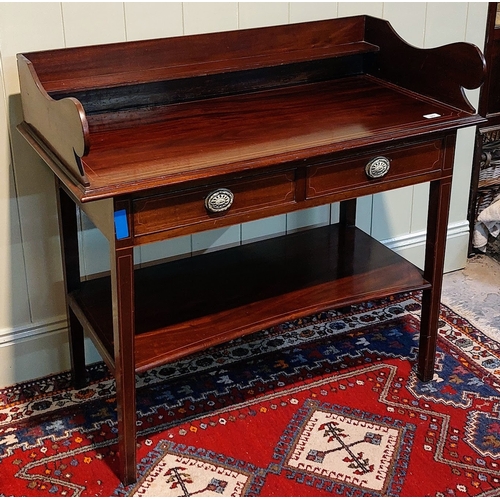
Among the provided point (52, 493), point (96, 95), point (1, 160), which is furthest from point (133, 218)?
point (52, 493)

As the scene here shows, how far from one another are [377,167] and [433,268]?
0.47 m

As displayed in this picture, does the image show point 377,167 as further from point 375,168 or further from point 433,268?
point 433,268

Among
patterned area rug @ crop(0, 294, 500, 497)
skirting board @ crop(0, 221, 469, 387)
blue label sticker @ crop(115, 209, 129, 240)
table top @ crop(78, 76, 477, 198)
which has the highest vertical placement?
table top @ crop(78, 76, 477, 198)

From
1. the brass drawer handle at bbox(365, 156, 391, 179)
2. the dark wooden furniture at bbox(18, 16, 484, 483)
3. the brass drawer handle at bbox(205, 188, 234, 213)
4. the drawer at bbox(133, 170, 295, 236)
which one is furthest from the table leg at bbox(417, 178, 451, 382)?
the brass drawer handle at bbox(205, 188, 234, 213)

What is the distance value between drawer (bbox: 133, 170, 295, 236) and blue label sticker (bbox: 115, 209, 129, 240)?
27mm

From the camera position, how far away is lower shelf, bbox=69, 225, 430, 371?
7.73 feet

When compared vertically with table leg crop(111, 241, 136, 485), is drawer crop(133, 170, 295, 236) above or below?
above

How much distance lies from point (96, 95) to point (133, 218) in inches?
20.5

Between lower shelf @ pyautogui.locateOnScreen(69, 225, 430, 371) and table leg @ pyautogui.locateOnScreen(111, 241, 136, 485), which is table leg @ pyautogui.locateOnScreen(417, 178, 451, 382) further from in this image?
table leg @ pyautogui.locateOnScreen(111, 241, 136, 485)

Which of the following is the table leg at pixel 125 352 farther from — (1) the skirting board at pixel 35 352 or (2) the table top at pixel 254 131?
(1) the skirting board at pixel 35 352

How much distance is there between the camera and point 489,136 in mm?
3391

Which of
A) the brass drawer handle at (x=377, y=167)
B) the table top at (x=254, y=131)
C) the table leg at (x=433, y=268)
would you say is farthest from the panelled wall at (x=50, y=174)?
the brass drawer handle at (x=377, y=167)

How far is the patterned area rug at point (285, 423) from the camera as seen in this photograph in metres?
2.31

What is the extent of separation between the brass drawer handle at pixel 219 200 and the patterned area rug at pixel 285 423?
0.77 meters
